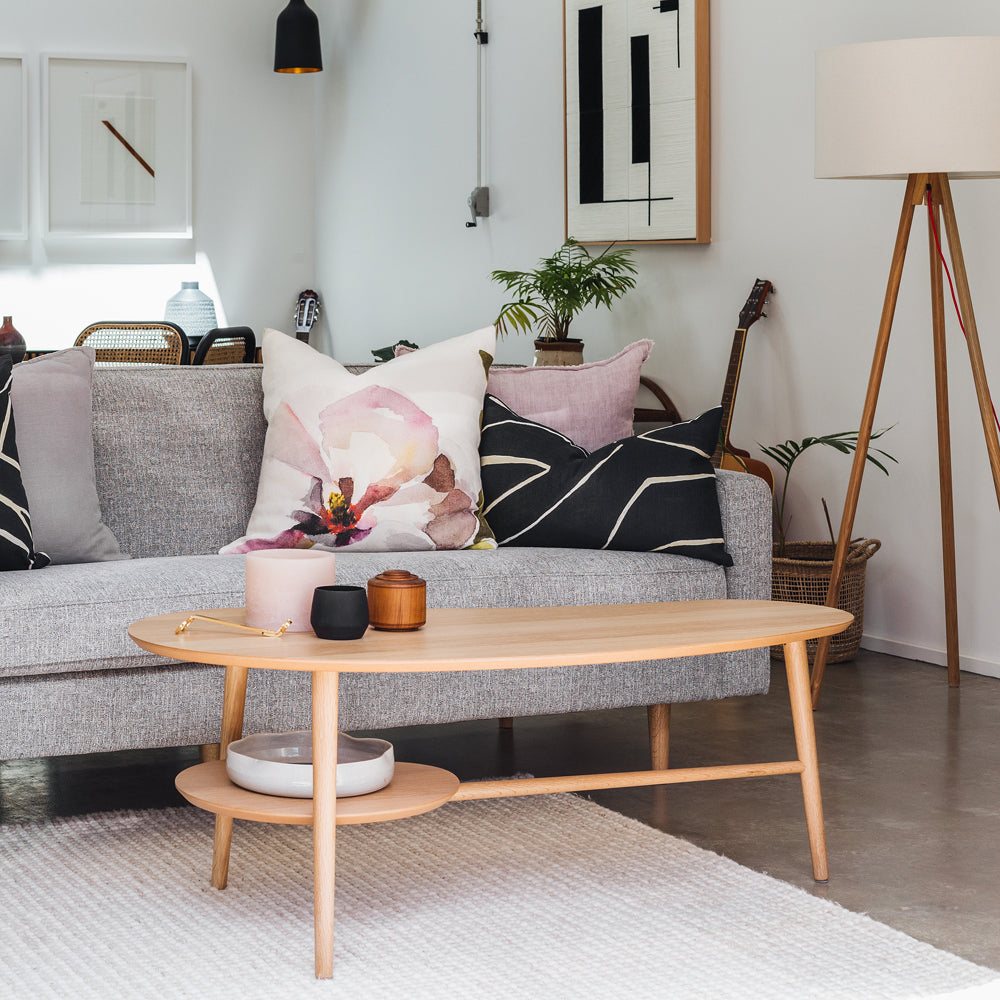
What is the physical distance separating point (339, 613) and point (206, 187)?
261 inches

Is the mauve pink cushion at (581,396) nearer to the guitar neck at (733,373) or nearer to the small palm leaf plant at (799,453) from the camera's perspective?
the small palm leaf plant at (799,453)

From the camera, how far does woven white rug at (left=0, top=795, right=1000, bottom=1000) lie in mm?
1793

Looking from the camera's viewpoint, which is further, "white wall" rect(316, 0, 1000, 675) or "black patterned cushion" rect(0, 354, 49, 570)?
"white wall" rect(316, 0, 1000, 675)

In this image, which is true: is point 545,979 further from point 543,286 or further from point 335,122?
point 335,122

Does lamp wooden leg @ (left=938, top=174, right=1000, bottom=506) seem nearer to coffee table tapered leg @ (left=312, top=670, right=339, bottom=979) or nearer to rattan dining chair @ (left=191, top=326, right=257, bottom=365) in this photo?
coffee table tapered leg @ (left=312, top=670, right=339, bottom=979)

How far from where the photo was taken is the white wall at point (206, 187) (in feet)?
25.5

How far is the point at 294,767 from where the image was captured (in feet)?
6.32

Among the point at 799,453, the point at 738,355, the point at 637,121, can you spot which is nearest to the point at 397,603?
the point at 799,453

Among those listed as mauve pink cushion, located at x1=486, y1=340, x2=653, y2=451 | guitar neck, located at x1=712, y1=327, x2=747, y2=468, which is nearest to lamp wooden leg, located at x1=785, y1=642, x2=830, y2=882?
mauve pink cushion, located at x1=486, y1=340, x2=653, y2=451

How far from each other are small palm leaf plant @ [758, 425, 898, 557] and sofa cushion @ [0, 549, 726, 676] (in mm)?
1279

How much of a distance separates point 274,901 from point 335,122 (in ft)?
21.1

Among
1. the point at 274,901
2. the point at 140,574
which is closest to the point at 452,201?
the point at 140,574

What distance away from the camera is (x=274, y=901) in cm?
208

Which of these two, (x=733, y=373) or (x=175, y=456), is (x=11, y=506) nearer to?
(x=175, y=456)
